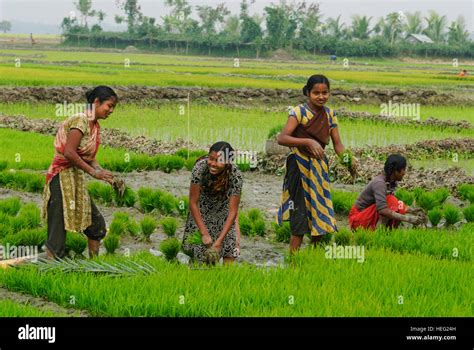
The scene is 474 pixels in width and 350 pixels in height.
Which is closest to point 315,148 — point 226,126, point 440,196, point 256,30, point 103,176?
point 103,176

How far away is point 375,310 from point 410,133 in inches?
453

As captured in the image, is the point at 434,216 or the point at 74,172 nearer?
the point at 74,172

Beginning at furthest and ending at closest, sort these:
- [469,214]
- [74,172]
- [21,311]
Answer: [469,214], [74,172], [21,311]

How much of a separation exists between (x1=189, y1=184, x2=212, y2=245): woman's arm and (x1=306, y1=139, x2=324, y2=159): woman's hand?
0.88 metres

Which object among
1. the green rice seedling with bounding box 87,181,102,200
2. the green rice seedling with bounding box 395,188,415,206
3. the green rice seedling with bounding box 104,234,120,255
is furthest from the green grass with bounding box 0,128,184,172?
the green rice seedling with bounding box 104,234,120,255

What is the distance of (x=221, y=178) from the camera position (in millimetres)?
5281

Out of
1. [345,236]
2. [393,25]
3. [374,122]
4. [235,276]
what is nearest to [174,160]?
[345,236]

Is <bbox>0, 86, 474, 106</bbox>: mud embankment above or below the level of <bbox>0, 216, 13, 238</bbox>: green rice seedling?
above

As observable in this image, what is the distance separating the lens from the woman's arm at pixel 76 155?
5.25 metres

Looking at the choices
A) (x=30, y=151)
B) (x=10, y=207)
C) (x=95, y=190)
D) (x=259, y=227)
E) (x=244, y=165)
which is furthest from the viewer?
(x=30, y=151)

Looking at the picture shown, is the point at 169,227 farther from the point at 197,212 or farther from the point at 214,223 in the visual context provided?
the point at 197,212

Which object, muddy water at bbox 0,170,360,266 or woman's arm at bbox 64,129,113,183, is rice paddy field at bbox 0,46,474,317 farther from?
woman's arm at bbox 64,129,113,183

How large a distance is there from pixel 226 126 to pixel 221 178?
34.5 ft

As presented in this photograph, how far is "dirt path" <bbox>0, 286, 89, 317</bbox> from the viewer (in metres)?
4.38
